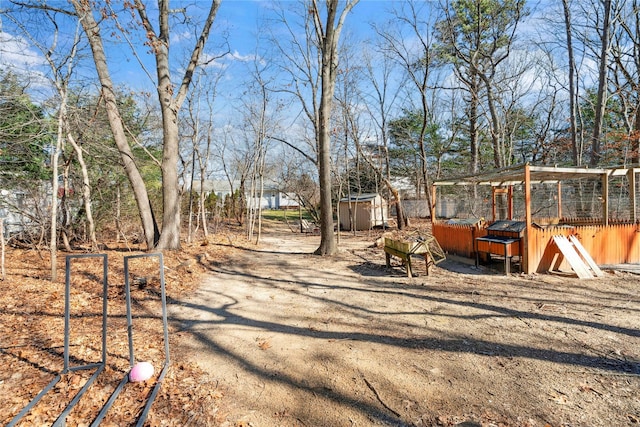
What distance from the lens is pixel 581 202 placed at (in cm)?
1238

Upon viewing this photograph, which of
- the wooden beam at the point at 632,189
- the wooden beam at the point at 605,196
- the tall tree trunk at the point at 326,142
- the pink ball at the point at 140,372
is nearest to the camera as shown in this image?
the pink ball at the point at 140,372

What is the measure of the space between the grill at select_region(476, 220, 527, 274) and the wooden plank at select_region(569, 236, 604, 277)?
1076mm

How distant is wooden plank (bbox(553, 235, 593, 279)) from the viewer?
20.7ft

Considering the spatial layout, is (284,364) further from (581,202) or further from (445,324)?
(581,202)

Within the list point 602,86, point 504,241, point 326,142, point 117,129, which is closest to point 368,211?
point 326,142

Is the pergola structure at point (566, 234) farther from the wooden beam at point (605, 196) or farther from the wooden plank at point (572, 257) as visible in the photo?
the wooden plank at point (572, 257)

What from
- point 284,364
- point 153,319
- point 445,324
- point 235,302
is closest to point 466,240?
point 445,324

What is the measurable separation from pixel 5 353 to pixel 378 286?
17.8ft

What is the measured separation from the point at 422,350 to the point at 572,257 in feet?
17.6

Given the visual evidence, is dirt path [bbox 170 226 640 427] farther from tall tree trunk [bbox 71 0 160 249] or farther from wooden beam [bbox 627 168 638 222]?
tall tree trunk [bbox 71 0 160 249]

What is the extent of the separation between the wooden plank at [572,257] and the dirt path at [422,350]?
311mm

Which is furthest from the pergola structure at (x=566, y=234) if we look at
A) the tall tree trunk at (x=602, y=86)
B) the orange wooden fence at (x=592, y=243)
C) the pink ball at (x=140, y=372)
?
Result: the pink ball at (x=140, y=372)

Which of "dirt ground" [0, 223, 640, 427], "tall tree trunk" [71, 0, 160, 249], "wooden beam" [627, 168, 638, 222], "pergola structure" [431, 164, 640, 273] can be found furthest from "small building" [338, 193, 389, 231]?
"dirt ground" [0, 223, 640, 427]

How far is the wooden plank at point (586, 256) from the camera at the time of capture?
6.49m
